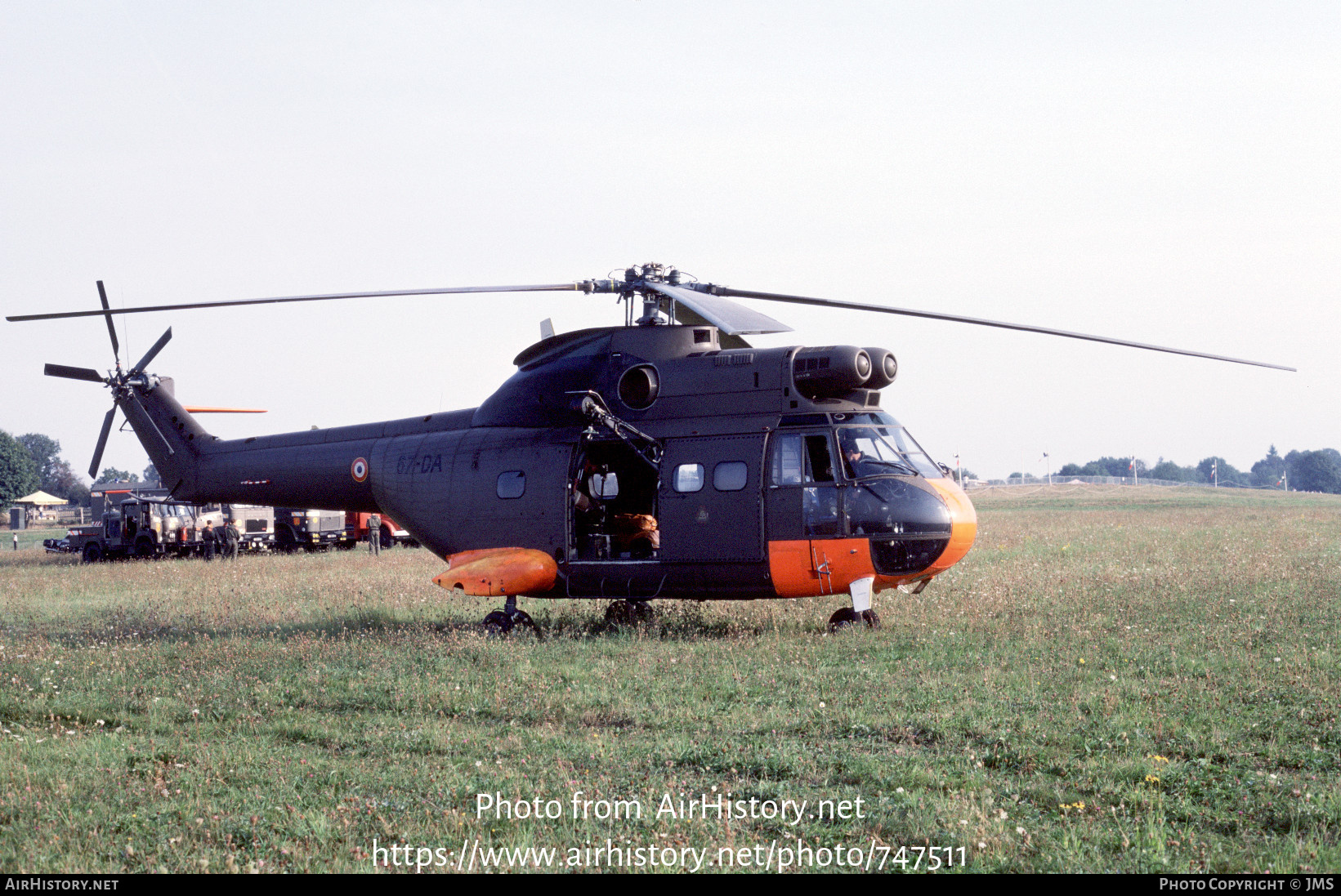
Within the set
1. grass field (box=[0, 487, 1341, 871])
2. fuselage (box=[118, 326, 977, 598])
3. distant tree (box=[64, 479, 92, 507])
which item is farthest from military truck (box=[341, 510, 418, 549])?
distant tree (box=[64, 479, 92, 507])

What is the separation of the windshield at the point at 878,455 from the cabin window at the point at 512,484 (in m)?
4.46

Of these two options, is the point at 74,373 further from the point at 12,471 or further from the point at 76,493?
the point at 76,493

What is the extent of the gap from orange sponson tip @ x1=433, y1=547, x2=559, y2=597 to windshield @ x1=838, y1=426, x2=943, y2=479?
13.8 ft

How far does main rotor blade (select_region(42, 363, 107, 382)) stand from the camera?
760 inches

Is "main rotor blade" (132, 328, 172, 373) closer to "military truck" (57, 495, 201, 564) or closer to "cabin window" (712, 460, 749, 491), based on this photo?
"cabin window" (712, 460, 749, 491)

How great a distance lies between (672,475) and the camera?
1382cm

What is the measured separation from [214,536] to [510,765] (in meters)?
31.4

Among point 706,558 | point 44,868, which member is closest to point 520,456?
point 706,558

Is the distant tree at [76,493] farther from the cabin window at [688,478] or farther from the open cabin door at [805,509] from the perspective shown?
the open cabin door at [805,509]

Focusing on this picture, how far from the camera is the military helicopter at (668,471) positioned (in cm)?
1305

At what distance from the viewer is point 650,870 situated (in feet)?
18.6

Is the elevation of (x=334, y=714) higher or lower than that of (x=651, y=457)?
lower

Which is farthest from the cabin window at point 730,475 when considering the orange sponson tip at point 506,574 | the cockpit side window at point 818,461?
the orange sponson tip at point 506,574
